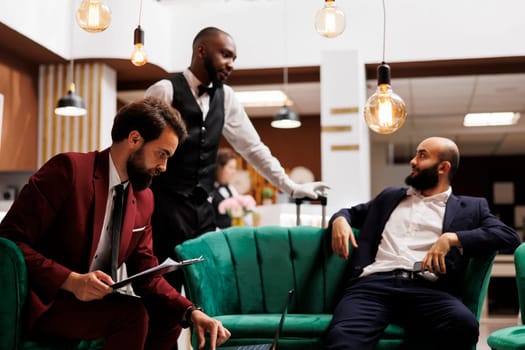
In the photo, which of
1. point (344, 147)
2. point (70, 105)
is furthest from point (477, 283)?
point (70, 105)

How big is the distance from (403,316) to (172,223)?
1.12 metres

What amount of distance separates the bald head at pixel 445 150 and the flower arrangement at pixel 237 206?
96.6 inches

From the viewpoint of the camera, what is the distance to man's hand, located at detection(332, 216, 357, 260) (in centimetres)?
330

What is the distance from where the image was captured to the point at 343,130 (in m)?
7.77

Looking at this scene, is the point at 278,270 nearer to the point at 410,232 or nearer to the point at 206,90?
the point at 410,232

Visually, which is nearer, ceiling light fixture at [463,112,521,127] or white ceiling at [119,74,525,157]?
white ceiling at [119,74,525,157]

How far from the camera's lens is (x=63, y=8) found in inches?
305

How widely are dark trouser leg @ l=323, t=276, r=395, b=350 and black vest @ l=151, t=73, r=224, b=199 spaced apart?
822mm

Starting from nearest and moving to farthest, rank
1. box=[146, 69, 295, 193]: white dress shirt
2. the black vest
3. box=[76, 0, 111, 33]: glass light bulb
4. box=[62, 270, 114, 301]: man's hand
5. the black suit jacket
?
box=[62, 270, 114, 301]: man's hand
the black suit jacket
the black vest
box=[146, 69, 295, 193]: white dress shirt
box=[76, 0, 111, 33]: glass light bulb

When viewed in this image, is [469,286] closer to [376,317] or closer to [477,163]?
[376,317]

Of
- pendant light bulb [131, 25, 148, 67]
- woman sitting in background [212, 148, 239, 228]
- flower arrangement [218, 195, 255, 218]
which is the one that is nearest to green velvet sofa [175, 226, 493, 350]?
pendant light bulb [131, 25, 148, 67]

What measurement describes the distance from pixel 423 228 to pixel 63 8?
569 centimetres

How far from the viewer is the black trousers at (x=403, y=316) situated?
2883 mm

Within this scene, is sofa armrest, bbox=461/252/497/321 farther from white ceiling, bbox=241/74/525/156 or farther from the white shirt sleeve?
white ceiling, bbox=241/74/525/156
